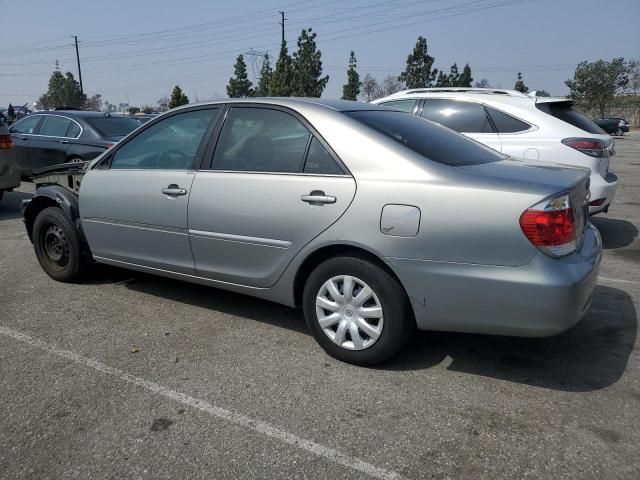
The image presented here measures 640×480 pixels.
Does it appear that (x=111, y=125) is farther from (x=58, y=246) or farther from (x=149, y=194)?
(x=149, y=194)

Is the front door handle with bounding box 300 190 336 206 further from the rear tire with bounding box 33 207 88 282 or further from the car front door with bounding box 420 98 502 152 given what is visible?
the car front door with bounding box 420 98 502 152

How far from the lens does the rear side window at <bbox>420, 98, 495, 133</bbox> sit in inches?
251

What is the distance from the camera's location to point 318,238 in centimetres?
322

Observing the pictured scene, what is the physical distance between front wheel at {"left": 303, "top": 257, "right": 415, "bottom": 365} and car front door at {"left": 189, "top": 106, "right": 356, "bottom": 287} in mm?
264

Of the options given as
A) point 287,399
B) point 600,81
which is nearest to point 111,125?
point 287,399

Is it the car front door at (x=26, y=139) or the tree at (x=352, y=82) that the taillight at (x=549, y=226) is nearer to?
the car front door at (x=26, y=139)

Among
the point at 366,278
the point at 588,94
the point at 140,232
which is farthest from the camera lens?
the point at 588,94

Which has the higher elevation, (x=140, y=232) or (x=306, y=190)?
(x=306, y=190)

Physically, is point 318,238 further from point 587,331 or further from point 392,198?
point 587,331

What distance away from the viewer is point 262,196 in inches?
136

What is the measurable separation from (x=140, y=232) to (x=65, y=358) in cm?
109

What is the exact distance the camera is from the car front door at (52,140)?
374 inches

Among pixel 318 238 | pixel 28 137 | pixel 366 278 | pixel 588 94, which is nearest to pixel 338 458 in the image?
pixel 366 278

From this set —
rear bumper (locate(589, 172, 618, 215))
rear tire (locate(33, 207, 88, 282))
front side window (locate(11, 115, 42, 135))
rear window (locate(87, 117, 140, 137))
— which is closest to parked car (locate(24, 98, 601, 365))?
rear tire (locate(33, 207, 88, 282))
